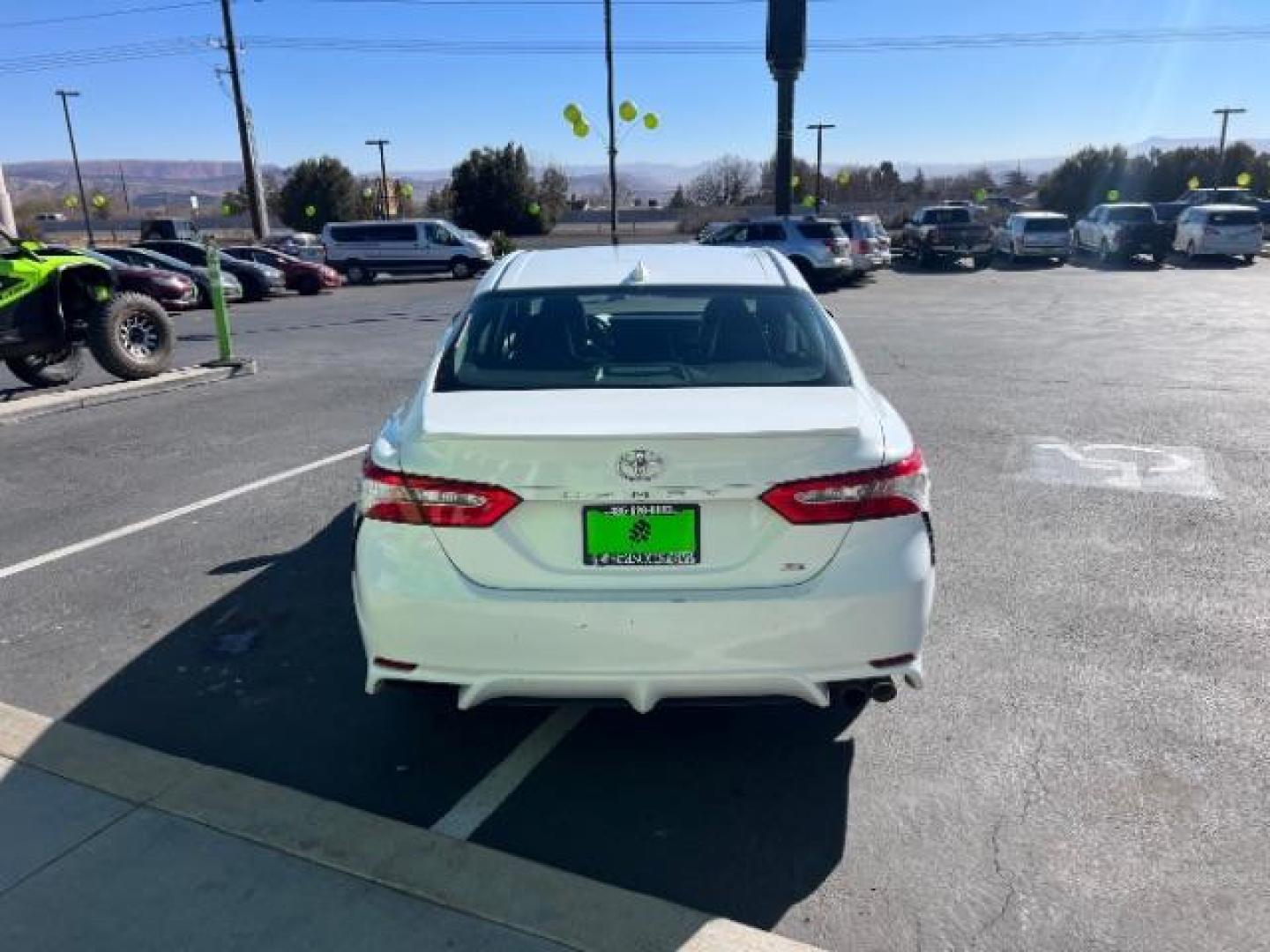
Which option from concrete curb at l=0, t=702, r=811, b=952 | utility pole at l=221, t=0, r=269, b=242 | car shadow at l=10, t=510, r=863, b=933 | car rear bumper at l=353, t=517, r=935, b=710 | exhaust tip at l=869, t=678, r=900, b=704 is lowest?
car shadow at l=10, t=510, r=863, b=933

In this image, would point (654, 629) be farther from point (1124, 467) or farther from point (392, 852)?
point (1124, 467)

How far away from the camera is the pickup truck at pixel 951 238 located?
29.0 m

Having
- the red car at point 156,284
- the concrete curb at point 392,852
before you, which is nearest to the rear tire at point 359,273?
the red car at point 156,284

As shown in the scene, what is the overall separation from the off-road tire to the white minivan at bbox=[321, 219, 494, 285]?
21.6 m

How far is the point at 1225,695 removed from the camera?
3693mm

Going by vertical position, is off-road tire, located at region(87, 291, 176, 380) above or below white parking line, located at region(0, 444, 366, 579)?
above

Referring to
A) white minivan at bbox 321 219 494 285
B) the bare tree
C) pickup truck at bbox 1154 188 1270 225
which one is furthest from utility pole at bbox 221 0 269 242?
the bare tree

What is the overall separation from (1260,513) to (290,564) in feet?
18.1

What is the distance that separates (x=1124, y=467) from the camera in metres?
6.87

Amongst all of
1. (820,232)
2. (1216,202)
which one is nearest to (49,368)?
(820,232)

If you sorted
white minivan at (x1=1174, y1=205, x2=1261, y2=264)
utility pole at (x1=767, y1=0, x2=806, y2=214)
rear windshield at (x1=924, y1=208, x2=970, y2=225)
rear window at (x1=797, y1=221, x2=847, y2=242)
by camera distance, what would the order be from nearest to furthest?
rear window at (x1=797, y1=221, x2=847, y2=242) → utility pole at (x1=767, y1=0, x2=806, y2=214) → white minivan at (x1=1174, y1=205, x2=1261, y2=264) → rear windshield at (x1=924, y1=208, x2=970, y2=225)

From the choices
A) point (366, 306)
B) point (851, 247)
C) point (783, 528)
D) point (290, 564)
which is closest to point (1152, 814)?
point (783, 528)

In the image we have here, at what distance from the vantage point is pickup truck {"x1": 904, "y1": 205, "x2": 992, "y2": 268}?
95.2 ft

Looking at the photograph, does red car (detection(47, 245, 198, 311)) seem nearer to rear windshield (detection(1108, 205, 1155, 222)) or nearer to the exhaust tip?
the exhaust tip
